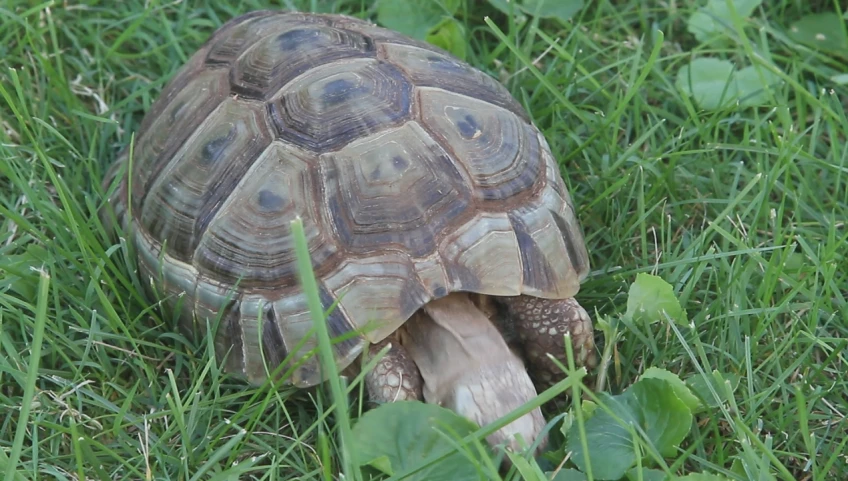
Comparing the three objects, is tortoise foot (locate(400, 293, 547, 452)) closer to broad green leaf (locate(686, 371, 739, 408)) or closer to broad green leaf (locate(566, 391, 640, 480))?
broad green leaf (locate(566, 391, 640, 480))

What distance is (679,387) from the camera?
7.01 feet

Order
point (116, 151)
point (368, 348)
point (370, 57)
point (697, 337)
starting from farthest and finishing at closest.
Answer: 1. point (116, 151)
2. point (370, 57)
3. point (697, 337)
4. point (368, 348)

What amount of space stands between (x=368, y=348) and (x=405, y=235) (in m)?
0.31

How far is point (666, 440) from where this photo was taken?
204 centimetres

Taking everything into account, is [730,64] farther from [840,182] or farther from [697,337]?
[697,337]

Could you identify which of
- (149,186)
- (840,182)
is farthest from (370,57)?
(840,182)

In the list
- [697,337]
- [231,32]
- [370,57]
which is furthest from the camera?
[231,32]

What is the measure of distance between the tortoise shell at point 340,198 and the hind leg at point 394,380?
0.31 ft

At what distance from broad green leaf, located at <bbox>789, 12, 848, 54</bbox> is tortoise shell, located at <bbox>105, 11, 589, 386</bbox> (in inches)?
58.8

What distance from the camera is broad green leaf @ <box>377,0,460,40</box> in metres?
3.35

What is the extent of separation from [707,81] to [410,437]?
1963 mm

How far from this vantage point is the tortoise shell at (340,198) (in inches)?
88.8

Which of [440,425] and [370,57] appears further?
[370,57]

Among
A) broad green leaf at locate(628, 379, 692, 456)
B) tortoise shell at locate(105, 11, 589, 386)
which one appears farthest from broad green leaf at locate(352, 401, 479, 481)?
broad green leaf at locate(628, 379, 692, 456)
